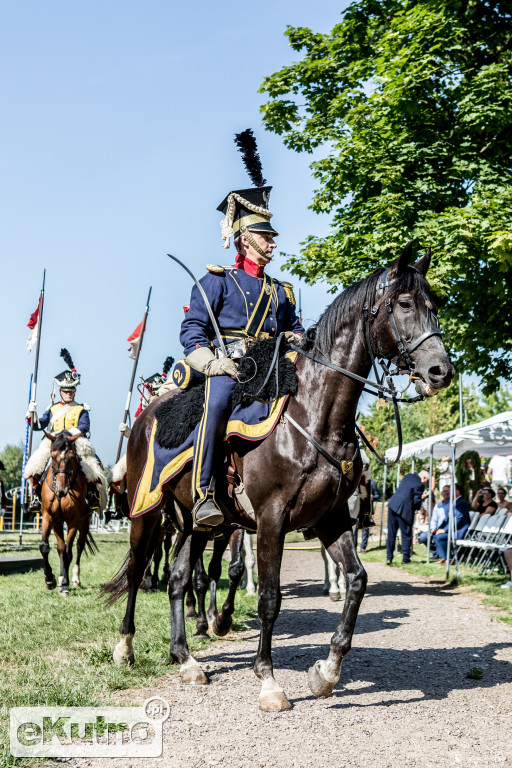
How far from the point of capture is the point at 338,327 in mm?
5523

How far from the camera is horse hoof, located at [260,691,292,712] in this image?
504cm

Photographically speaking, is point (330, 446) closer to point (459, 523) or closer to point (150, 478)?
point (150, 478)

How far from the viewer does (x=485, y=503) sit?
1773 centimetres

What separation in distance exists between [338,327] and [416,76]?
33.4 ft

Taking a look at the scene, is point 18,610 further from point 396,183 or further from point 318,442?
point 396,183

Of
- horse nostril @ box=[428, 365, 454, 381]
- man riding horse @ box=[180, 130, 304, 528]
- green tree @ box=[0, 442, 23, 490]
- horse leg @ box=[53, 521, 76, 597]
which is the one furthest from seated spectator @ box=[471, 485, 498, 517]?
green tree @ box=[0, 442, 23, 490]

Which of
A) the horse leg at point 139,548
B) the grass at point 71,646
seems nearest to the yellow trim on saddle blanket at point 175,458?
the horse leg at point 139,548

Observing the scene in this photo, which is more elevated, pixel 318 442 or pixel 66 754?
pixel 318 442

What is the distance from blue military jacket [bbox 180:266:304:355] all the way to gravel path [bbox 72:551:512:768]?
2540 mm

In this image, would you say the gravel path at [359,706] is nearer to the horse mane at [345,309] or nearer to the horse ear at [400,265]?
the horse mane at [345,309]

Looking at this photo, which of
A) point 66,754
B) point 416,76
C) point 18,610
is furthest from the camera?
point 416,76

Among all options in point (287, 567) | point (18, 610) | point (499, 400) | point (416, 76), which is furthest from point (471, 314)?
point (499, 400)

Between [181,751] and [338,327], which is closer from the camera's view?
[181,751]

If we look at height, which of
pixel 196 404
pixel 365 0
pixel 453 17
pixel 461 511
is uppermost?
pixel 365 0
